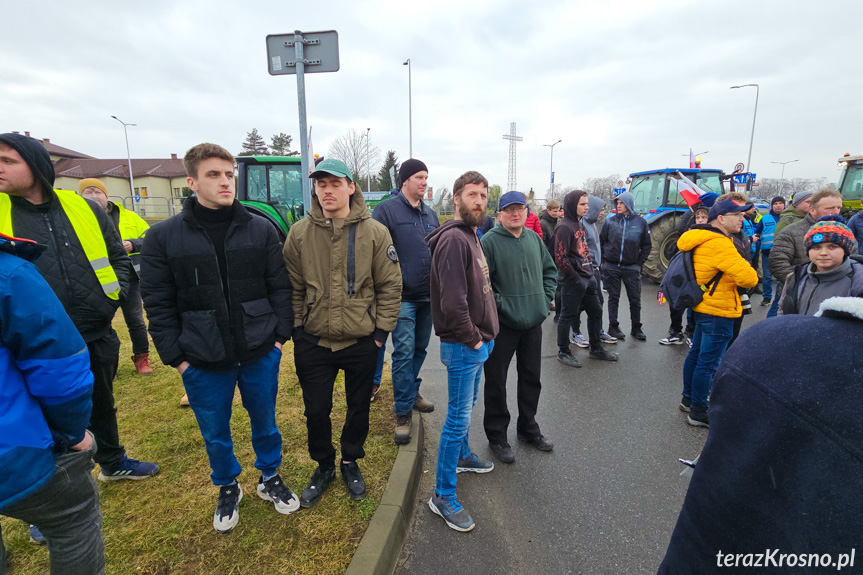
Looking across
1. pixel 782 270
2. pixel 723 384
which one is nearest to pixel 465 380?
pixel 723 384

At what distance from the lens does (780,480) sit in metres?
0.76

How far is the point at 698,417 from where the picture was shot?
348 centimetres

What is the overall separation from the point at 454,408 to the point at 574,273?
2.90 metres

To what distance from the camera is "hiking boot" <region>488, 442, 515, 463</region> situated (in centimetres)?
298

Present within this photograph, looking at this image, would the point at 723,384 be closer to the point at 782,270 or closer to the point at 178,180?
the point at 782,270

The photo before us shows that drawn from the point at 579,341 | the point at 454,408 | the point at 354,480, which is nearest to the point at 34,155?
the point at 354,480

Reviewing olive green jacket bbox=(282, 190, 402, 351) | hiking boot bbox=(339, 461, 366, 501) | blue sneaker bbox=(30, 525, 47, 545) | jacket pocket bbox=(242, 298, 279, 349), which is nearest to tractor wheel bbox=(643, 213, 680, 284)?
olive green jacket bbox=(282, 190, 402, 351)

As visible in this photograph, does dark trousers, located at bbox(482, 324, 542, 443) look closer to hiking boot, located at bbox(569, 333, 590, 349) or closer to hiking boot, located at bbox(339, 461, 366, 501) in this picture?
hiking boot, located at bbox(339, 461, 366, 501)

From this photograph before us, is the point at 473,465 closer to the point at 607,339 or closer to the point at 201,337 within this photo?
the point at 201,337

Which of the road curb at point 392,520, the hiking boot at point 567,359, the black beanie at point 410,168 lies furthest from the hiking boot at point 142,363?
the hiking boot at point 567,359

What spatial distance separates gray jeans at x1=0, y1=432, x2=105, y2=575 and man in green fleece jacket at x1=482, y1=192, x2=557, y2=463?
7.22 feet

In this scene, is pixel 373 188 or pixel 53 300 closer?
pixel 53 300

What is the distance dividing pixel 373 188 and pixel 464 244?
1892 inches

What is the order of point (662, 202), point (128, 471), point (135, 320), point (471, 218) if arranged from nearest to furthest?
point (471, 218)
point (128, 471)
point (135, 320)
point (662, 202)
